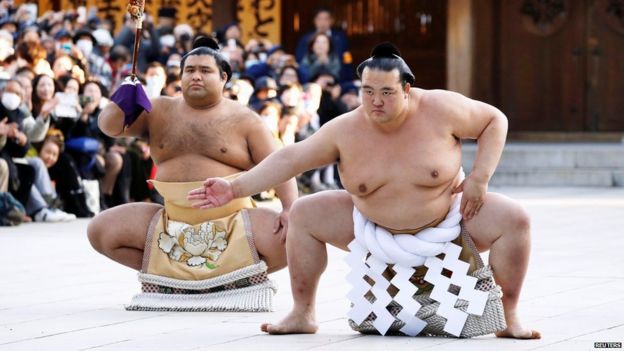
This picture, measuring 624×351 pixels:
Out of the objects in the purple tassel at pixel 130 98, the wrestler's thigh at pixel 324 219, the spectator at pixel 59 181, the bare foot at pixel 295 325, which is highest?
the purple tassel at pixel 130 98

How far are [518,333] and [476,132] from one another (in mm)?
655

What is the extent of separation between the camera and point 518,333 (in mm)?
4887

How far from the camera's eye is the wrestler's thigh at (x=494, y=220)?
193 inches

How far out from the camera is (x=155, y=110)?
19.9 feet

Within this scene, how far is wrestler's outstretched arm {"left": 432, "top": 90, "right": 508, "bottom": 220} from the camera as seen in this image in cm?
492

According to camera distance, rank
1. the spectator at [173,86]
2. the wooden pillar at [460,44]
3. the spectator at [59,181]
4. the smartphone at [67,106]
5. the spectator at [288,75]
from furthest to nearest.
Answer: the wooden pillar at [460,44]
the spectator at [288,75]
the spectator at [173,86]
the smartphone at [67,106]
the spectator at [59,181]

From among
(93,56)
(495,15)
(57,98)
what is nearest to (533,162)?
(495,15)

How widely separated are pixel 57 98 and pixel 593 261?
422 cm

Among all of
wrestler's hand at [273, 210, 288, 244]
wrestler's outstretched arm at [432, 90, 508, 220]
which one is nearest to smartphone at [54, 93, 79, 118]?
wrestler's hand at [273, 210, 288, 244]

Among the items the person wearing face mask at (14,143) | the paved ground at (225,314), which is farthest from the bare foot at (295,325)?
the person wearing face mask at (14,143)

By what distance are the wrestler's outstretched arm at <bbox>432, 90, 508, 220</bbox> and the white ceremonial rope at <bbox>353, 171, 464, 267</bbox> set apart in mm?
59

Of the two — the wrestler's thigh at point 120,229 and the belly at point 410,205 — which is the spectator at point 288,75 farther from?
the belly at point 410,205

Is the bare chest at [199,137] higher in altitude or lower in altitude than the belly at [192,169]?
higher

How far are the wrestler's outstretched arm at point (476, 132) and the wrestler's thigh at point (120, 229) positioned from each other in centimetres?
157
